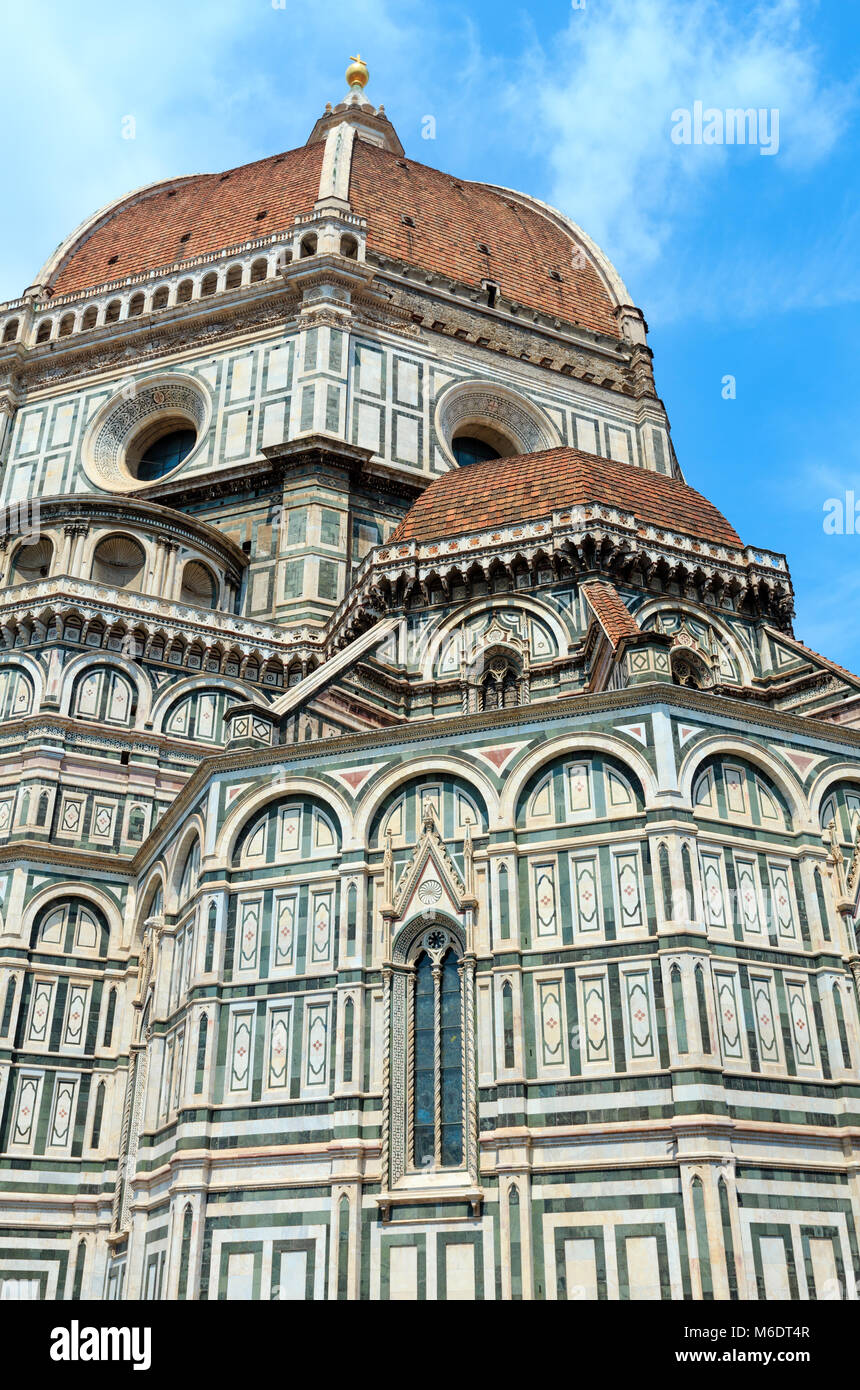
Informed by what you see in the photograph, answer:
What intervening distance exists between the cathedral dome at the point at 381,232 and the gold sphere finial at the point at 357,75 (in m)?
11.0

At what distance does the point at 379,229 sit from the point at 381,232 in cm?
20

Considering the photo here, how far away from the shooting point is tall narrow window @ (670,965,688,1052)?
1722 centimetres

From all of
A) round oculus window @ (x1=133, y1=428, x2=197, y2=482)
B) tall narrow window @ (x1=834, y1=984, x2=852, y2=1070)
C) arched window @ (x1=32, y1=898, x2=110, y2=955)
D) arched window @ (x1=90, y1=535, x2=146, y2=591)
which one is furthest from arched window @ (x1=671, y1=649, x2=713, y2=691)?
round oculus window @ (x1=133, y1=428, x2=197, y2=482)

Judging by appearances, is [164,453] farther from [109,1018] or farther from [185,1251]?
[185,1251]

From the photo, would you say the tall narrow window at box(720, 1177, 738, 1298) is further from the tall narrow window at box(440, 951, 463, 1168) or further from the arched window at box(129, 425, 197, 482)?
the arched window at box(129, 425, 197, 482)

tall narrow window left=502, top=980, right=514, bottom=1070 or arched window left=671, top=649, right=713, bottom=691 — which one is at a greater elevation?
arched window left=671, top=649, right=713, bottom=691

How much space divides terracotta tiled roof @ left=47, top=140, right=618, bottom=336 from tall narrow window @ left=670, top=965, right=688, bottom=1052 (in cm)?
2819

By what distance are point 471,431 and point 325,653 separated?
485 inches

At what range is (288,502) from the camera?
3291 centimetres

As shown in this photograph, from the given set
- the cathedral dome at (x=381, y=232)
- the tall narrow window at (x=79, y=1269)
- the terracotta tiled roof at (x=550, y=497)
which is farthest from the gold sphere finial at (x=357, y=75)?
the tall narrow window at (x=79, y=1269)

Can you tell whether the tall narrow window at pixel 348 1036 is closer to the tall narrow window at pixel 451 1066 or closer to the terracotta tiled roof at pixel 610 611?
the tall narrow window at pixel 451 1066

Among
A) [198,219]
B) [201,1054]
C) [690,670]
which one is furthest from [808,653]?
[198,219]
